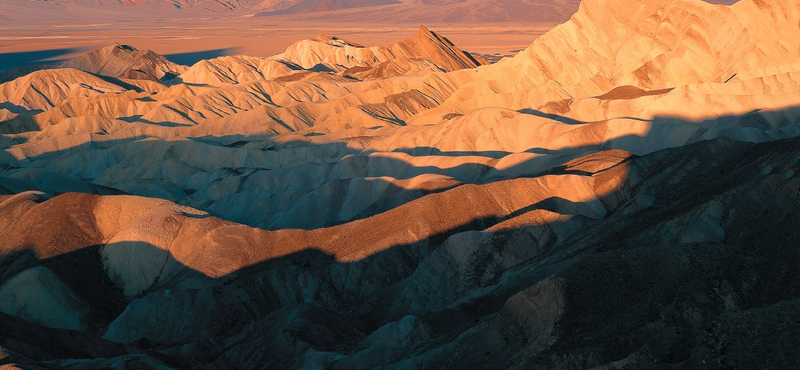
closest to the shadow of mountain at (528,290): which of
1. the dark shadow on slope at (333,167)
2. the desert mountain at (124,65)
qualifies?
the dark shadow on slope at (333,167)

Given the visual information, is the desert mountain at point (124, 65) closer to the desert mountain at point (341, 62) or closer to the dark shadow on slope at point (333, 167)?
the desert mountain at point (341, 62)

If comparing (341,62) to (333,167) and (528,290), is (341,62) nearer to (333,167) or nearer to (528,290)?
(333,167)

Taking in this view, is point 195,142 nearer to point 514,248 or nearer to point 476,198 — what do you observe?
point 476,198

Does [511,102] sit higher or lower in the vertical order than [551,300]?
lower

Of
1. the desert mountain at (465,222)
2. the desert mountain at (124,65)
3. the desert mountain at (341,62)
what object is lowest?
the desert mountain at (124,65)

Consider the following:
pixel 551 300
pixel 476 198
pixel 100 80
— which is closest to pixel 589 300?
pixel 551 300

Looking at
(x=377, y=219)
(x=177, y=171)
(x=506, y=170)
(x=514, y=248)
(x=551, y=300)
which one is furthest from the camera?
(x=177, y=171)

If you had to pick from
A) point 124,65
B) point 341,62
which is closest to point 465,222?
point 341,62

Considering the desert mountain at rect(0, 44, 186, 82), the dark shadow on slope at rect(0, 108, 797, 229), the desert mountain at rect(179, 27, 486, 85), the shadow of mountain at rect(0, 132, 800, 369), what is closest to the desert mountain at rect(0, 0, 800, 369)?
the shadow of mountain at rect(0, 132, 800, 369)

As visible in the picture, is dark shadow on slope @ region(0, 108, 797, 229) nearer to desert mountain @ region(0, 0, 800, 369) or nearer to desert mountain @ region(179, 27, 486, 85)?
desert mountain @ region(0, 0, 800, 369)
